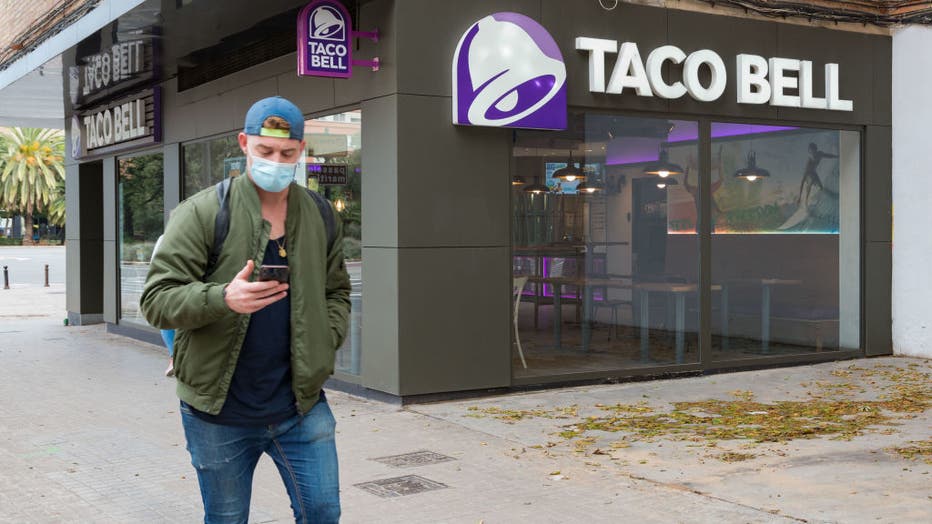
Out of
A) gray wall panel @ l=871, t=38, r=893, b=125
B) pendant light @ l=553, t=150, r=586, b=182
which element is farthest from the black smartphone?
gray wall panel @ l=871, t=38, r=893, b=125

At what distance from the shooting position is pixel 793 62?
11742 mm

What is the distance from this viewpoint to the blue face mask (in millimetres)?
3553

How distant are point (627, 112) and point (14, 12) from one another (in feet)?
40.5

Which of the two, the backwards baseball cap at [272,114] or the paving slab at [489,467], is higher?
the backwards baseball cap at [272,114]

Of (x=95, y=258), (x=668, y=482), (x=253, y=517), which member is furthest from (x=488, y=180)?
(x=95, y=258)

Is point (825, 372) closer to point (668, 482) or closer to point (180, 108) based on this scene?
point (668, 482)

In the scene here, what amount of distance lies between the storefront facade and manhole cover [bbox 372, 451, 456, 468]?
1982 mm

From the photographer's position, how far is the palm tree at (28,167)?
75750mm

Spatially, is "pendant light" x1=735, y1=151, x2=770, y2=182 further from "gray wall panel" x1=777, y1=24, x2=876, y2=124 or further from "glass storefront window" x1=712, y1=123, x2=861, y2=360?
"gray wall panel" x1=777, y1=24, x2=876, y2=124

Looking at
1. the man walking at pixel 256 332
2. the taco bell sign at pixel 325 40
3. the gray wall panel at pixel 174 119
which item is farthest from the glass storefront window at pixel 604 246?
the man walking at pixel 256 332

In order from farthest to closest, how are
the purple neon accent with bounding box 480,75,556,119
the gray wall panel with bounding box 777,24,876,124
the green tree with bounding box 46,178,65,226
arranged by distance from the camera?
1. the green tree with bounding box 46,178,65,226
2. the gray wall panel with bounding box 777,24,876,124
3. the purple neon accent with bounding box 480,75,556,119

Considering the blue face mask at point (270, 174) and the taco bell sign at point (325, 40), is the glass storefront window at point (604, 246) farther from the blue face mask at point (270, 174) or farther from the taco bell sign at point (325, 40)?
the blue face mask at point (270, 174)

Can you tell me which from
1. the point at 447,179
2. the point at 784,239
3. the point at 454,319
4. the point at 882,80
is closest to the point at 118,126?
the point at 447,179

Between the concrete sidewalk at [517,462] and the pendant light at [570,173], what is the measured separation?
2.13 metres
